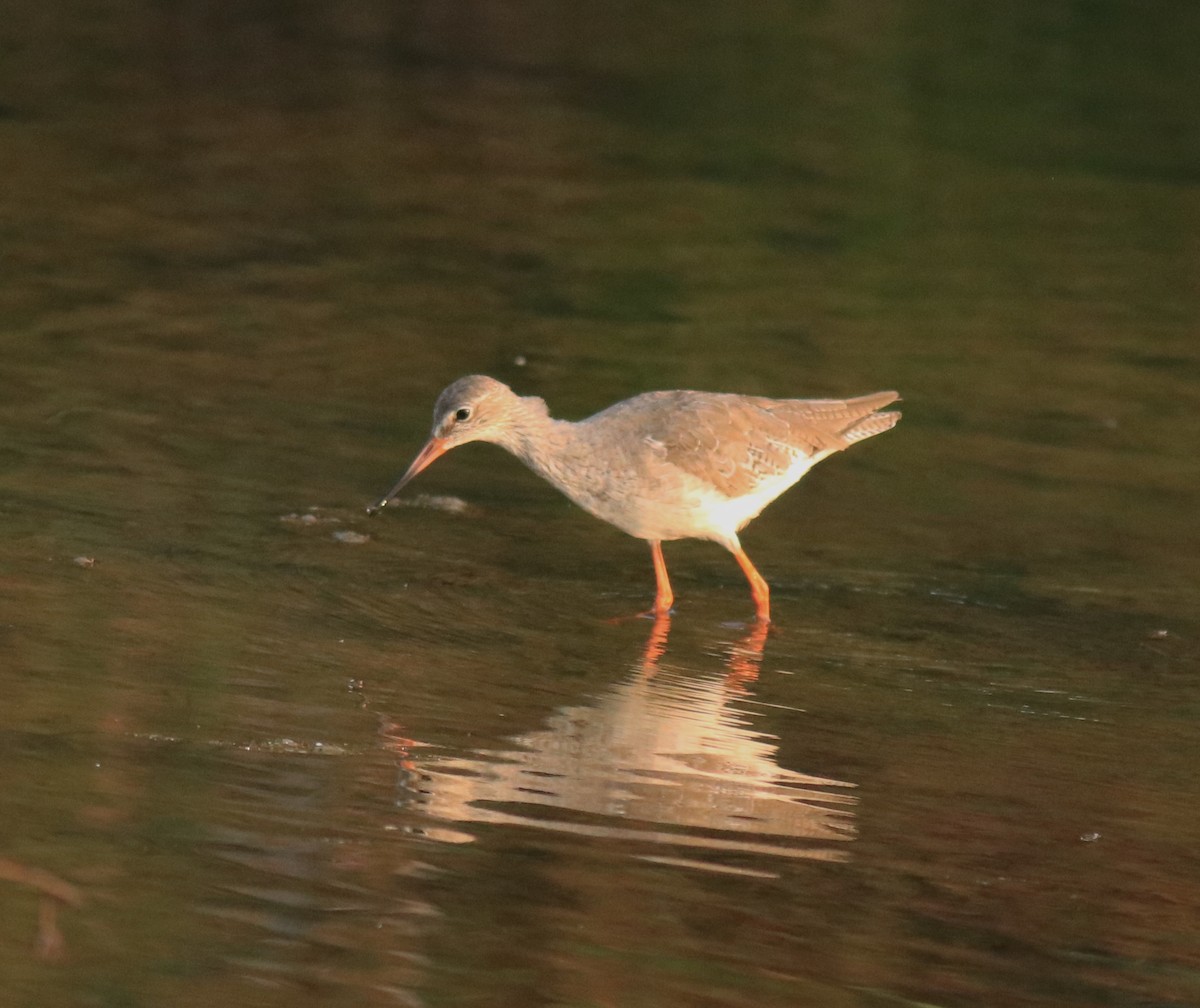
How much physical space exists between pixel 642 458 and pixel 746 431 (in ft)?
2.01

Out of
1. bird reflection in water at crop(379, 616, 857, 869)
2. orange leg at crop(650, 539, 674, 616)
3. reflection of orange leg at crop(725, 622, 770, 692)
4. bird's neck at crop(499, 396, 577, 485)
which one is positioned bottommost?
bird reflection in water at crop(379, 616, 857, 869)

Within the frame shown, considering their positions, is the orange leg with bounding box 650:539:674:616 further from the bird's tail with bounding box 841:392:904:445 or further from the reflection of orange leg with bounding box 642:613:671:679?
the bird's tail with bounding box 841:392:904:445

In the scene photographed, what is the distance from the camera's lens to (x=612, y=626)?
24.6 feet

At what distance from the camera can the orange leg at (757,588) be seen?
25.5ft

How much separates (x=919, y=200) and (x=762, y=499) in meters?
6.69

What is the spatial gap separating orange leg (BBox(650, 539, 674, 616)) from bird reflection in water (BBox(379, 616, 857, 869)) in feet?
3.58

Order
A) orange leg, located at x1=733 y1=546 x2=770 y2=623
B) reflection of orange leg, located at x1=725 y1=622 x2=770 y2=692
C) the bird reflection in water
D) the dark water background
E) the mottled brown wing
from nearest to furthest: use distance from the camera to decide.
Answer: the dark water background < the bird reflection in water < reflection of orange leg, located at x1=725 y1=622 x2=770 y2=692 < orange leg, located at x1=733 y1=546 x2=770 y2=623 < the mottled brown wing

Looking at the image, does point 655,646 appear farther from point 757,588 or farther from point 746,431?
point 746,431

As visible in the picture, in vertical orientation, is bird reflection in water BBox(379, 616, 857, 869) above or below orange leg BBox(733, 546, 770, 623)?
below

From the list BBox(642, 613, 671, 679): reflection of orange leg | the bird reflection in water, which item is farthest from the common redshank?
the bird reflection in water

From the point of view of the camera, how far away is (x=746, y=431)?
8367 millimetres

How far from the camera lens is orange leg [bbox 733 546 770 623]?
307 inches

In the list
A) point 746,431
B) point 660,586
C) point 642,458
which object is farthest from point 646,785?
point 746,431

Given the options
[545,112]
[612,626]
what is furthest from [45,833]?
[545,112]
